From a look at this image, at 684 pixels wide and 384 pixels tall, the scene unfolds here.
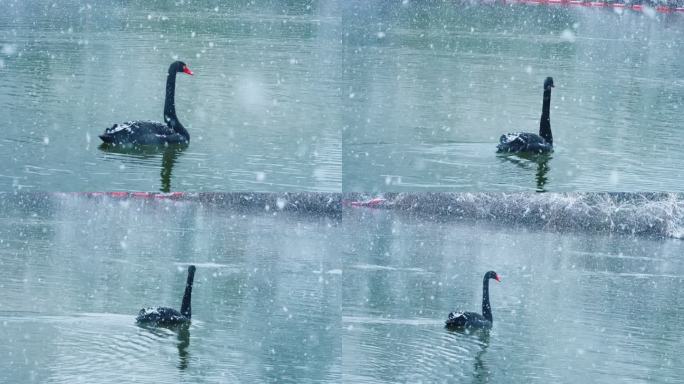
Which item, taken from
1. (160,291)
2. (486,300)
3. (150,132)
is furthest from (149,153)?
(486,300)

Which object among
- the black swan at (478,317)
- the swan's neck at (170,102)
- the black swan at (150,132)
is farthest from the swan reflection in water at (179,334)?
the black swan at (478,317)

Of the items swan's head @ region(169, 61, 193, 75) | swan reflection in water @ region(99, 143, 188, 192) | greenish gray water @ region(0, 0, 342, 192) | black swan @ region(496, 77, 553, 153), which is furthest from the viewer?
swan's head @ region(169, 61, 193, 75)

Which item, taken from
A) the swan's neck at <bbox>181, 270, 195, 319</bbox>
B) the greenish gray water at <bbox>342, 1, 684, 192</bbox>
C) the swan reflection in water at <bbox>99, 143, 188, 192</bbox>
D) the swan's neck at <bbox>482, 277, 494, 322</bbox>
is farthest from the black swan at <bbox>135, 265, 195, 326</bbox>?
the swan's neck at <bbox>482, 277, 494, 322</bbox>

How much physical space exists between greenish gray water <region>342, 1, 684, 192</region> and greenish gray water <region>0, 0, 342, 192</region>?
31cm

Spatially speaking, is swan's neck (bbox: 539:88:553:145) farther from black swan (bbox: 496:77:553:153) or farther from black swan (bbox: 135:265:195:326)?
black swan (bbox: 135:265:195:326)

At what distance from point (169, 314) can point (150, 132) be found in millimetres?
1099

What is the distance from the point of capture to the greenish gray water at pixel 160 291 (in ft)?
23.1

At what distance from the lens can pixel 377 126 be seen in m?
7.50

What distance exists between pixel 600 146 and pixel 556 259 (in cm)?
81


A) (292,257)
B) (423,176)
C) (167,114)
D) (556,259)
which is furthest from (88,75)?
(556,259)

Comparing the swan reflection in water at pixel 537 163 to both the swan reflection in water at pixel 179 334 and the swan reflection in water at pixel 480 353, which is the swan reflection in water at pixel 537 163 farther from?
the swan reflection in water at pixel 179 334

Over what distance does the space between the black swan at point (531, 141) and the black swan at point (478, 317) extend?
805 mm

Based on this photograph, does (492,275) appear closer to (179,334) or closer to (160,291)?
(179,334)

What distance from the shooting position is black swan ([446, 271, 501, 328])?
7.08 metres
